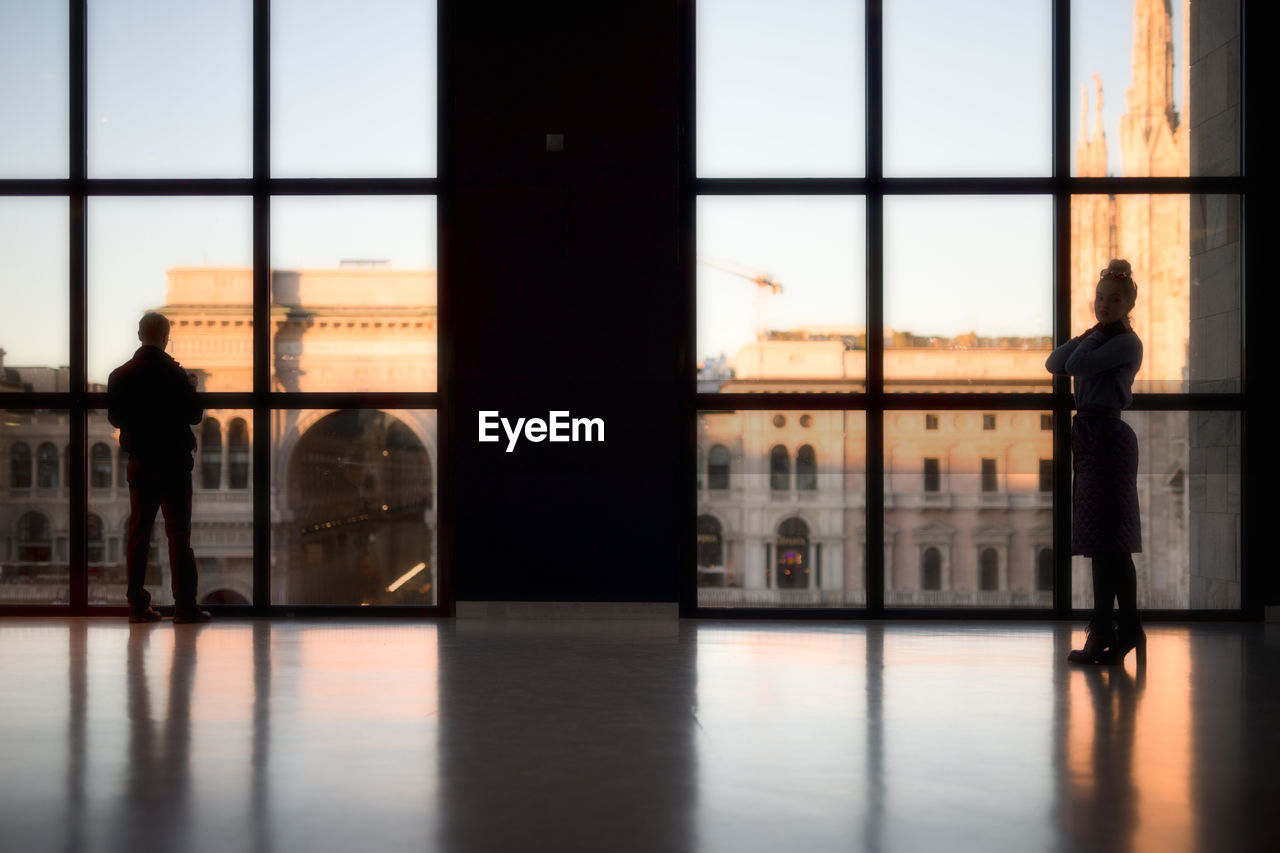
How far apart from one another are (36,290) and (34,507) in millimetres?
1281

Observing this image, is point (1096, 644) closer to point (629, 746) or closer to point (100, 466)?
point (629, 746)

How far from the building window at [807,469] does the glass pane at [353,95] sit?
2.72 metres

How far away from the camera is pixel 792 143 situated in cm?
608

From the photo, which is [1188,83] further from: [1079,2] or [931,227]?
[931,227]

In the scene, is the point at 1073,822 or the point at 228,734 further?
the point at 228,734

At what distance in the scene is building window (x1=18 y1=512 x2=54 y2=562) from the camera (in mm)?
6109

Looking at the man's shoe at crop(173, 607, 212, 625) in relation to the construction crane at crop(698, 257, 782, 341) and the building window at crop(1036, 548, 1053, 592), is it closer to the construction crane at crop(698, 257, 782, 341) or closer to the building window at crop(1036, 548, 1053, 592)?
the construction crane at crop(698, 257, 782, 341)

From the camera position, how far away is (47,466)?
6137 millimetres

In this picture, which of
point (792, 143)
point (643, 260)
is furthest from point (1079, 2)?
point (643, 260)

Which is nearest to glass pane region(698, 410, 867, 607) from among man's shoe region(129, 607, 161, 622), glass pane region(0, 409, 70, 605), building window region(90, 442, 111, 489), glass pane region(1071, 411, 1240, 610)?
glass pane region(1071, 411, 1240, 610)

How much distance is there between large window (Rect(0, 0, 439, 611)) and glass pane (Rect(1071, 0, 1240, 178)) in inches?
149

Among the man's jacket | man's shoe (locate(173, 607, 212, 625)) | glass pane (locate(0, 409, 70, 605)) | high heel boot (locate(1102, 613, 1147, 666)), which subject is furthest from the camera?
glass pane (locate(0, 409, 70, 605))

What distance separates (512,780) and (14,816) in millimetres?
1121

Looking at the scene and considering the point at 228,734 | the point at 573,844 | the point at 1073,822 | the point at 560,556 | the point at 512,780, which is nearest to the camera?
the point at 573,844
